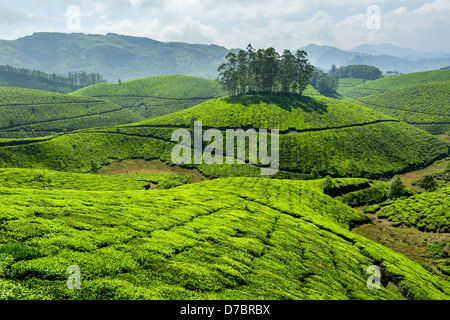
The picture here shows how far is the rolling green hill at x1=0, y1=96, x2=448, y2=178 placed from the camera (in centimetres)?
12206

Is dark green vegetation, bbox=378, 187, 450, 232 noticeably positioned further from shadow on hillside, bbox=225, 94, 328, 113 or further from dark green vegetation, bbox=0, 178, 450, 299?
shadow on hillside, bbox=225, 94, 328, 113

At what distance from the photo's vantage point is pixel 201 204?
49.5 m

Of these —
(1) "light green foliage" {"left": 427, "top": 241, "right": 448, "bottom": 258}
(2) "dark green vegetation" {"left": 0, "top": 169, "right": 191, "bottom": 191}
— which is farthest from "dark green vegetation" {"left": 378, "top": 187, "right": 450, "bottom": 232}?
(2) "dark green vegetation" {"left": 0, "top": 169, "right": 191, "bottom": 191}

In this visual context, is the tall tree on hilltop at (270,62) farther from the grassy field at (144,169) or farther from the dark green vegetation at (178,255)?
the dark green vegetation at (178,255)

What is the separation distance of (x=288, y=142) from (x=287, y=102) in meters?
61.6

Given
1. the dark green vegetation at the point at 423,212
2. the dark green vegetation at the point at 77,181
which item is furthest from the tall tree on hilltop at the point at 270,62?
the dark green vegetation at the point at 423,212

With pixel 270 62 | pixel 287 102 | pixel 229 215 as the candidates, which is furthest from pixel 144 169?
pixel 270 62

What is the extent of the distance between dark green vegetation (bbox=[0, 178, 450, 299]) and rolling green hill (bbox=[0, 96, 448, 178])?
7522cm

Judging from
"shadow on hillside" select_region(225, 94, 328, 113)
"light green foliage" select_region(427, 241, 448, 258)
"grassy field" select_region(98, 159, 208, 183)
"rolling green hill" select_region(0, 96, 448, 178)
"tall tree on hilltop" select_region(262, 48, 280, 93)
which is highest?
"tall tree on hilltop" select_region(262, 48, 280, 93)

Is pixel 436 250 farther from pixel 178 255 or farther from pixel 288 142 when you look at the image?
pixel 288 142

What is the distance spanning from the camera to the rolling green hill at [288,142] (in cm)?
12206

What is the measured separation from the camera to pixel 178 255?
24.2 m
